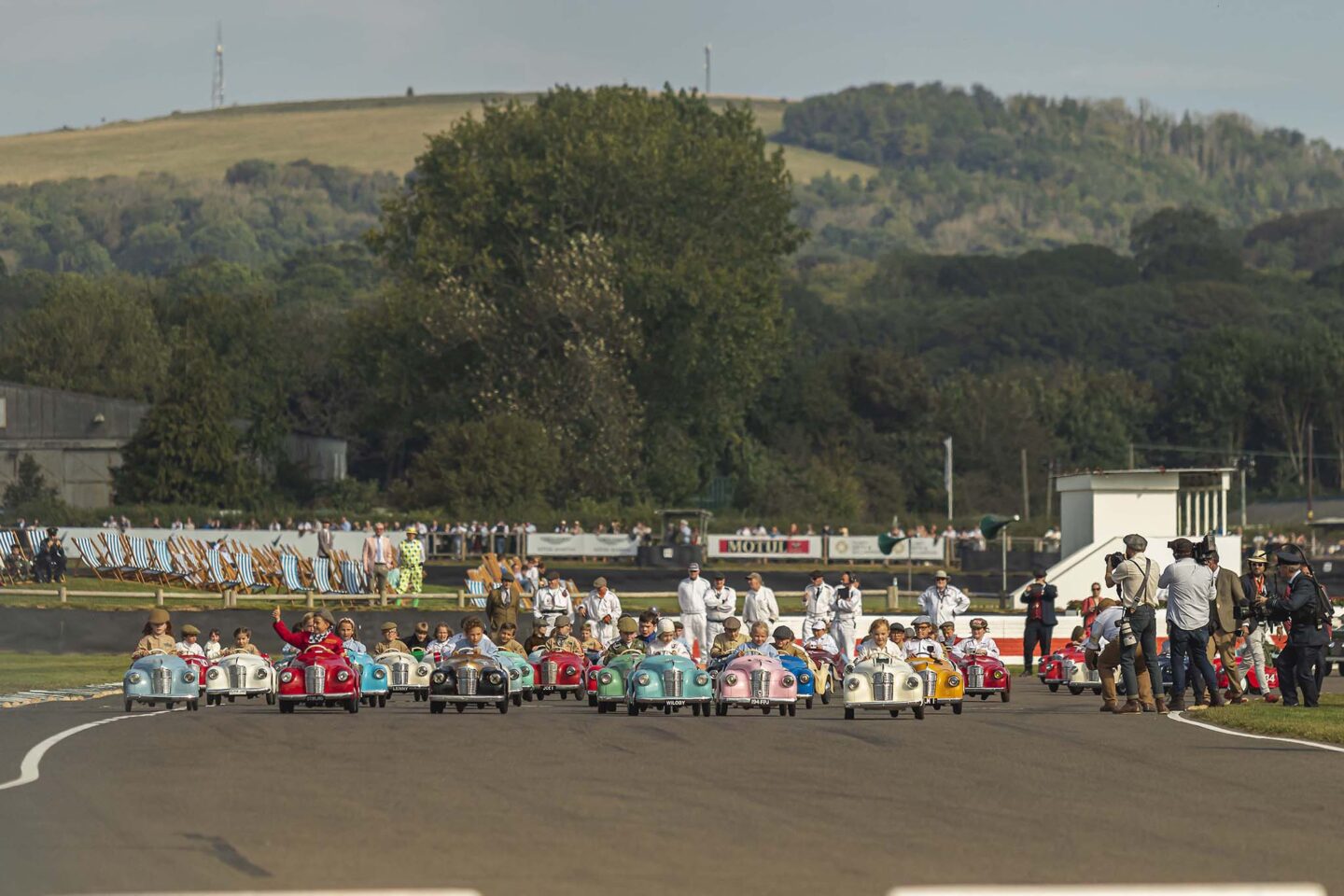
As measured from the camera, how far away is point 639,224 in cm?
10006

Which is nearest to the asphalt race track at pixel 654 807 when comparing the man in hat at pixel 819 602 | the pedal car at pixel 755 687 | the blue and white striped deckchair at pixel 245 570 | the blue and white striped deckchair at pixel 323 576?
the pedal car at pixel 755 687

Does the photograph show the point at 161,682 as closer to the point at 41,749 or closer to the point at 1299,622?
the point at 41,749

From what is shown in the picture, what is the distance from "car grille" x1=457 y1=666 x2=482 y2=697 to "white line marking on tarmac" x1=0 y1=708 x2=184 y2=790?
11.1 feet

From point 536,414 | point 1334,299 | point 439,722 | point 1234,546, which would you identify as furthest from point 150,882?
point 1334,299

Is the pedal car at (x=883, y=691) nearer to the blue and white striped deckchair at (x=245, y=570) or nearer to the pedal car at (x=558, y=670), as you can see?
the pedal car at (x=558, y=670)

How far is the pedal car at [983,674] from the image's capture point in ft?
97.0

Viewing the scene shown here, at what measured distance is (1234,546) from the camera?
176ft

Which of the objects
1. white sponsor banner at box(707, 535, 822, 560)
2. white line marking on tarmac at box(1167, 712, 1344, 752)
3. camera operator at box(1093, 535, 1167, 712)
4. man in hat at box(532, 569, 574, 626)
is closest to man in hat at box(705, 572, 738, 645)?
man in hat at box(532, 569, 574, 626)

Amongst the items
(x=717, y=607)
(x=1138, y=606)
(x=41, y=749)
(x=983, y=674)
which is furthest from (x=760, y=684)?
(x=717, y=607)

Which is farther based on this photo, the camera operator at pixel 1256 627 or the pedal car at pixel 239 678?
the camera operator at pixel 1256 627

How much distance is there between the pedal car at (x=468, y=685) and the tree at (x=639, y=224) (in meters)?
68.1

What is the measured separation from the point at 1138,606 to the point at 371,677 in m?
9.72

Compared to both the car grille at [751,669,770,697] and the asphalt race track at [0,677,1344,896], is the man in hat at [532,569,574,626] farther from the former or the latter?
the asphalt race track at [0,677,1344,896]

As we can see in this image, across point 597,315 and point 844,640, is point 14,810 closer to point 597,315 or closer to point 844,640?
point 844,640
